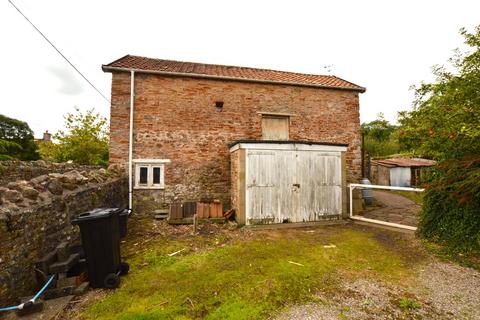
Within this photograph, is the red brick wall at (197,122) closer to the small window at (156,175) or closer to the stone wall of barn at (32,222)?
the small window at (156,175)

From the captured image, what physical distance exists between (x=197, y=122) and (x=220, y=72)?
117 inches

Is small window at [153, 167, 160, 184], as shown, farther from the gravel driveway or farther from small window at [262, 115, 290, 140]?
the gravel driveway

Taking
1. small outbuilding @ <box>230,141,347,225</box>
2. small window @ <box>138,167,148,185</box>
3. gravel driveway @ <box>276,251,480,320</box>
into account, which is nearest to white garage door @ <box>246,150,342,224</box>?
small outbuilding @ <box>230,141,347,225</box>

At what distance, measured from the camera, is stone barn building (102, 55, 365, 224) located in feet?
27.8

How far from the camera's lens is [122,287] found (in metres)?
3.43

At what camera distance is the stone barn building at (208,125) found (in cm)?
846

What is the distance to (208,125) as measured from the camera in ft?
30.4

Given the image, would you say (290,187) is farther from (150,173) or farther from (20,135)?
(20,135)

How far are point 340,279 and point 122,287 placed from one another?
3.82m

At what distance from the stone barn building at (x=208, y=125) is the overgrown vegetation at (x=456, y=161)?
2.54 m

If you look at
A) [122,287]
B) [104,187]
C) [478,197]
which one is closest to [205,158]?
[104,187]

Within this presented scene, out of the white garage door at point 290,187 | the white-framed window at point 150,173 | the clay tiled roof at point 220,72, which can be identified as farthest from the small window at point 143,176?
the white garage door at point 290,187

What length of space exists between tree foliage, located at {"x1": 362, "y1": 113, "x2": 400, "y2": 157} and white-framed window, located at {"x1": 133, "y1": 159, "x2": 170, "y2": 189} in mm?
29146

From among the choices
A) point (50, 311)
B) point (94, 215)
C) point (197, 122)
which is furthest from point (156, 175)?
point (50, 311)
